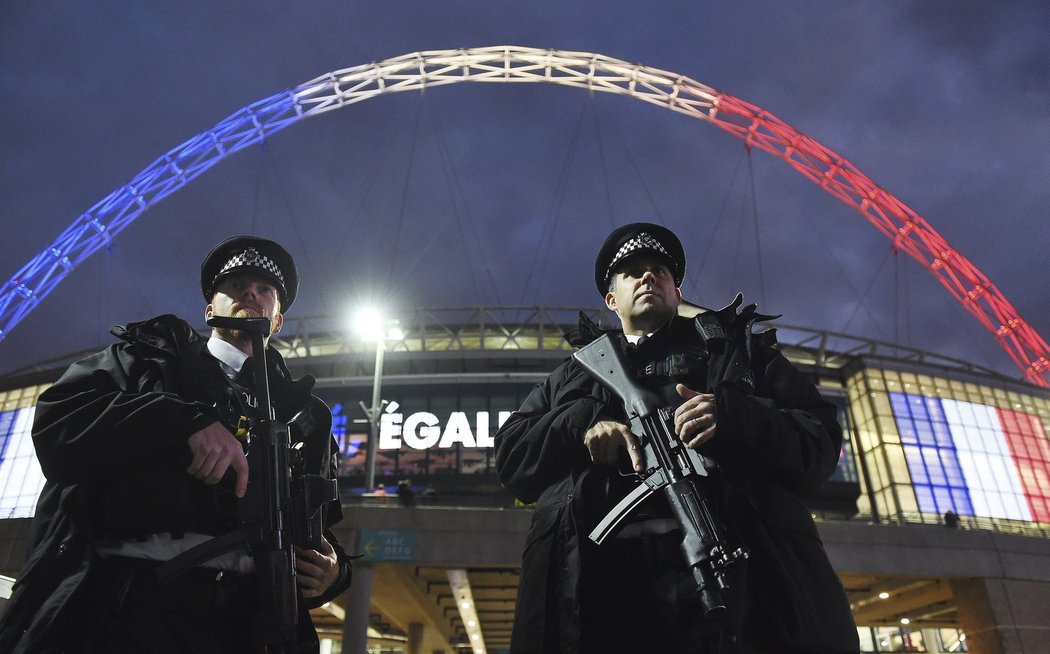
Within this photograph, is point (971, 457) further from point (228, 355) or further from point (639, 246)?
point (228, 355)

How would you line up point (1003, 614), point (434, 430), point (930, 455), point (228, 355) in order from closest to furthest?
point (228, 355)
point (1003, 614)
point (434, 430)
point (930, 455)

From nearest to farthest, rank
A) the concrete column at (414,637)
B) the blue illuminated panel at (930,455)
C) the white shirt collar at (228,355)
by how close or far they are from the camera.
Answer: the white shirt collar at (228,355) → the concrete column at (414,637) → the blue illuminated panel at (930,455)

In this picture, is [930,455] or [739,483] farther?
[930,455]

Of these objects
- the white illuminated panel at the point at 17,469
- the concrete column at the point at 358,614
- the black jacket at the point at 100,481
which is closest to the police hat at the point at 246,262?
the black jacket at the point at 100,481

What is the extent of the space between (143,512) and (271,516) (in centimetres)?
42

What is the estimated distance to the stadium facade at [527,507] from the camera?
2152cm

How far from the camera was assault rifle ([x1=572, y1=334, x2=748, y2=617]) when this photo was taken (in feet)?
6.90

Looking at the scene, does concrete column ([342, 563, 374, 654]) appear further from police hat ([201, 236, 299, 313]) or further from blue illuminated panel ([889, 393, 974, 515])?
blue illuminated panel ([889, 393, 974, 515])

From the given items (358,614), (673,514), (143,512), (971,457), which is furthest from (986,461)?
(143,512)

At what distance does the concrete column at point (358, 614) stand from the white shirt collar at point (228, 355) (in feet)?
56.6

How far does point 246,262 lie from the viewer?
331 centimetres

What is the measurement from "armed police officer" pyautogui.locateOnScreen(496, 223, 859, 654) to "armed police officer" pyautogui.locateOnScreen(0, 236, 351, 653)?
0.97 meters

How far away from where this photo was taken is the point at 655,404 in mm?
2613

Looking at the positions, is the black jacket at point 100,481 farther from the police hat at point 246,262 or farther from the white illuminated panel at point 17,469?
the white illuminated panel at point 17,469
